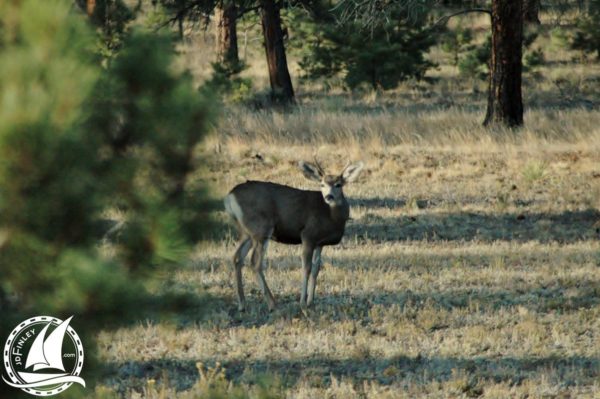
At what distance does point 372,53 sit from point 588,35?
825 centimetres

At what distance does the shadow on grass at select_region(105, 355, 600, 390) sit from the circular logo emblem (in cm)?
450

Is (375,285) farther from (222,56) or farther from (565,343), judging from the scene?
(222,56)

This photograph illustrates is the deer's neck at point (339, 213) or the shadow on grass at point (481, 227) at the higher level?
the deer's neck at point (339, 213)

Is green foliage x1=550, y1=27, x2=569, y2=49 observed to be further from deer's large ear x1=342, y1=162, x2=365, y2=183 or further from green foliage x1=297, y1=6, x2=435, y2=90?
deer's large ear x1=342, y1=162, x2=365, y2=183

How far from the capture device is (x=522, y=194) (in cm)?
1720

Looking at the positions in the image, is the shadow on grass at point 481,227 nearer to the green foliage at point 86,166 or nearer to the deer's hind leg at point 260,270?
the deer's hind leg at point 260,270

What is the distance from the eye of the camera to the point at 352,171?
10305mm

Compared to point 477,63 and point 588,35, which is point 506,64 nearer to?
point 477,63

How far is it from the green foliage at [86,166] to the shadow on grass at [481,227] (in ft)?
34.7

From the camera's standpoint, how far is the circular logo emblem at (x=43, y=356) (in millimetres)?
3291

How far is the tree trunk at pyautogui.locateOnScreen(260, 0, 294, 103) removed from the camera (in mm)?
28938

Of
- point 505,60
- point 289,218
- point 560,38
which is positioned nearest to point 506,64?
point 505,60

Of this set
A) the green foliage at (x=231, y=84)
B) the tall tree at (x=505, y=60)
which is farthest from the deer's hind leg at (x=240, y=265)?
the green foliage at (x=231, y=84)

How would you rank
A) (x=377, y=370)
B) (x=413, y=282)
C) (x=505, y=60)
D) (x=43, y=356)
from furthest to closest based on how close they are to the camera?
(x=505, y=60), (x=413, y=282), (x=377, y=370), (x=43, y=356)
